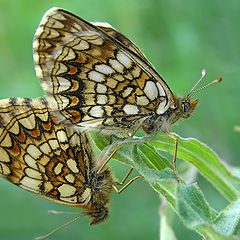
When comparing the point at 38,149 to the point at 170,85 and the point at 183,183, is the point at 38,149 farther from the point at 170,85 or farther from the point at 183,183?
the point at 170,85

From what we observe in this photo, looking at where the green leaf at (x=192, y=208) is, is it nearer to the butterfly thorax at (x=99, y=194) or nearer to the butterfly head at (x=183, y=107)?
the butterfly head at (x=183, y=107)

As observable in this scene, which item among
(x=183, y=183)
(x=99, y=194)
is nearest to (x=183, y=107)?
(x=183, y=183)

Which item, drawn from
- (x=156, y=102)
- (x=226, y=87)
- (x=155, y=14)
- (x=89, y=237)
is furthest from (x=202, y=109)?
(x=156, y=102)

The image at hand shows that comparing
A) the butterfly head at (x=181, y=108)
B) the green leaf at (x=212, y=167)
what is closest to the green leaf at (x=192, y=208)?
the green leaf at (x=212, y=167)

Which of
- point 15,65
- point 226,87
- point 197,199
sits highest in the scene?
point 226,87

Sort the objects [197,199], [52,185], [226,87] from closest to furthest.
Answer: [197,199] → [52,185] → [226,87]

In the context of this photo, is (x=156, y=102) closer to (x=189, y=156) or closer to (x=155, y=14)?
(x=189, y=156)

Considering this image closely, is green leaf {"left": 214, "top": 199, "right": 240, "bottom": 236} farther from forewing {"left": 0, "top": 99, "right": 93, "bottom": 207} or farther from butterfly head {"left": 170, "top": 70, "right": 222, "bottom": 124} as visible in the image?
forewing {"left": 0, "top": 99, "right": 93, "bottom": 207}
